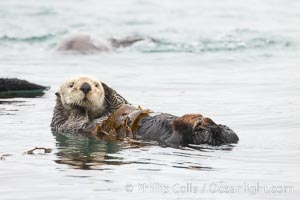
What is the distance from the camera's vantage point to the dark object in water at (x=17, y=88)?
1000 cm

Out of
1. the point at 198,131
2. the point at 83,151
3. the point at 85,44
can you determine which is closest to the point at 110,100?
the point at 83,151

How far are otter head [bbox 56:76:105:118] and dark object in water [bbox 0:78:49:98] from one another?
7.74 ft

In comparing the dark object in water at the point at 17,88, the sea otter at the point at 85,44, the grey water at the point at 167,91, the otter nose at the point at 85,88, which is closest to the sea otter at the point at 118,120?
the otter nose at the point at 85,88

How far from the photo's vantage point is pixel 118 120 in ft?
24.6

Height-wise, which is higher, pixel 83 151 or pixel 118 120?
pixel 118 120

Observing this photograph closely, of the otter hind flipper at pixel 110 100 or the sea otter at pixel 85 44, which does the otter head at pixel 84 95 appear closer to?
the otter hind flipper at pixel 110 100

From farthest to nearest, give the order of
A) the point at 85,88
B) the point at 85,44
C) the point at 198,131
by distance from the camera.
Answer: the point at 85,44, the point at 85,88, the point at 198,131

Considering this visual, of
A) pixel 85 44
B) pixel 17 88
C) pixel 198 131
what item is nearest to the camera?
pixel 198 131

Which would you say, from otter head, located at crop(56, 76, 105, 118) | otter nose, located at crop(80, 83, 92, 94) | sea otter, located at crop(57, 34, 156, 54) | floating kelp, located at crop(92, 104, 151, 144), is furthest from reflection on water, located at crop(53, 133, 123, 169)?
sea otter, located at crop(57, 34, 156, 54)

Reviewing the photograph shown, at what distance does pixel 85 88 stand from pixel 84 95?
76 mm

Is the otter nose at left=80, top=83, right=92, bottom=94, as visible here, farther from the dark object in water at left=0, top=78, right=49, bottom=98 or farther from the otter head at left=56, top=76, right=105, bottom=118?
the dark object in water at left=0, top=78, right=49, bottom=98

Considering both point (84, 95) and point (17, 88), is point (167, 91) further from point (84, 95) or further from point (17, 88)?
point (84, 95)

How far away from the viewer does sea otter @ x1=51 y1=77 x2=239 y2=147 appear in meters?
6.83

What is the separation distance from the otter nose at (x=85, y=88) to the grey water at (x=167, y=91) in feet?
1.36
